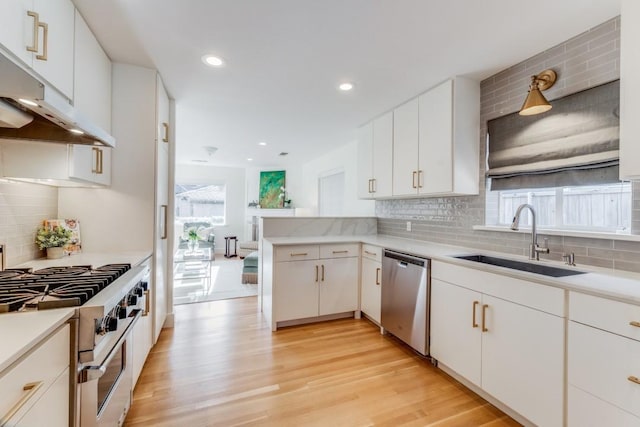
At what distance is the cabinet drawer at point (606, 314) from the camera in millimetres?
1154

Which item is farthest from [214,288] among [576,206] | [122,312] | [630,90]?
[630,90]

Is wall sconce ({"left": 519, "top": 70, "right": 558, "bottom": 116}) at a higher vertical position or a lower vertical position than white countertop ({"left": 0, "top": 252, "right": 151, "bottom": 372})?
higher

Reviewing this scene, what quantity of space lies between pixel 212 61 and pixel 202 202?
6.05 metres

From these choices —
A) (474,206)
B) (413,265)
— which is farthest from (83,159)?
(474,206)

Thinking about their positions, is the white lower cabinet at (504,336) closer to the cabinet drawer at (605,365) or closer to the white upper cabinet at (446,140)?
the cabinet drawer at (605,365)

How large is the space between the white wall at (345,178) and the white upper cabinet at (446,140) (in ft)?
4.85

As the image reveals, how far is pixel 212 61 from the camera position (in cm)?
219

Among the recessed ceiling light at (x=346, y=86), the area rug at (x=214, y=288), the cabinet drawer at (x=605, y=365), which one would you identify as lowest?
the area rug at (x=214, y=288)

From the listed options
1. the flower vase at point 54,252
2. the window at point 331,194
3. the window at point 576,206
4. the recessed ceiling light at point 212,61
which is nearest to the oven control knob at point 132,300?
the flower vase at point 54,252

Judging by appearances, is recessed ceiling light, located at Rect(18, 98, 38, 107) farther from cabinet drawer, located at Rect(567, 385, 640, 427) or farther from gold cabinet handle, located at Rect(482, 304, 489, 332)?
cabinet drawer, located at Rect(567, 385, 640, 427)

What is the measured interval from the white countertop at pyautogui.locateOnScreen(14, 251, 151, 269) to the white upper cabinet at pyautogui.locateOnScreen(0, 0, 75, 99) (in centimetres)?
100

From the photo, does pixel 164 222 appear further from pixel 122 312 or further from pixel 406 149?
pixel 406 149

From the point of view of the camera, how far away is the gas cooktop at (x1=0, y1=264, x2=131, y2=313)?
101 cm

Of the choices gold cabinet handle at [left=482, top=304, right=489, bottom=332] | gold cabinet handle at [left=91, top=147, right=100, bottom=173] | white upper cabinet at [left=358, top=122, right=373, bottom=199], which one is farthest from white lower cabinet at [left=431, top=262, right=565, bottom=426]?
gold cabinet handle at [left=91, top=147, right=100, bottom=173]
